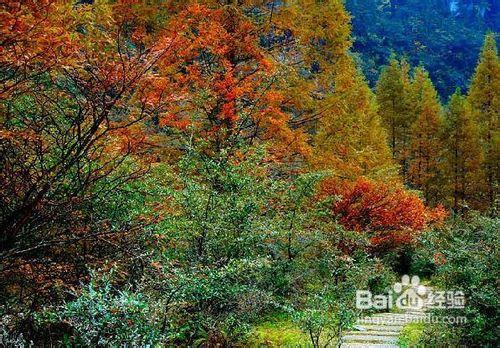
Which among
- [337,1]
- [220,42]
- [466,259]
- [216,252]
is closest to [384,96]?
[337,1]

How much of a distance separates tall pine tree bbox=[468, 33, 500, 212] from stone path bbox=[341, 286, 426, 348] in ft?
60.4

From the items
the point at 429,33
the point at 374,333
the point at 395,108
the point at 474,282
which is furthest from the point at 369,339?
the point at 429,33

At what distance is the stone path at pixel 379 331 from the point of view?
7049mm

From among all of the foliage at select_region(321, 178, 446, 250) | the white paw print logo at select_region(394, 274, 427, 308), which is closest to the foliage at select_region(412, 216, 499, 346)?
the white paw print logo at select_region(394, 274, 427, 308)

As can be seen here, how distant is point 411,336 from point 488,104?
2372 centimetres

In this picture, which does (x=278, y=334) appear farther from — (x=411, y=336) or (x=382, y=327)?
(x=382, y=327)

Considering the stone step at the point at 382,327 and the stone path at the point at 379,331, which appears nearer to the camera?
the stone path at the point at 379,331

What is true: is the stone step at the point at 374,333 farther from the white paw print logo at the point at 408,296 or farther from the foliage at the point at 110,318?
the foliage at the point at 110,318

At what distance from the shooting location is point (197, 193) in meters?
5.88

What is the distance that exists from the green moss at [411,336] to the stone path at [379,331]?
0.10 meters

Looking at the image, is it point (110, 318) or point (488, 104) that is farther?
point (488, 104)

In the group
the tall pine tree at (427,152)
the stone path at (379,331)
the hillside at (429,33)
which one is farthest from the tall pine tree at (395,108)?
the hillside at (429,33)

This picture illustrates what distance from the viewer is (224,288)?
4.72m

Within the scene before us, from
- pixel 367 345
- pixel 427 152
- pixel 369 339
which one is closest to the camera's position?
pixel 367 345
